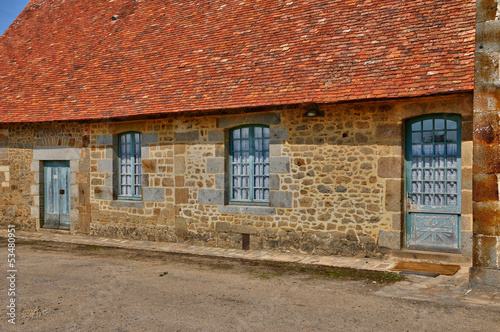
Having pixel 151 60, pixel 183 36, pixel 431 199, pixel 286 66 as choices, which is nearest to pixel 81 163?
pixel 151 60

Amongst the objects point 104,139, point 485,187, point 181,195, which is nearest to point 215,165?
point 181,195

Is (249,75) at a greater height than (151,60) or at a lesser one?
lesser

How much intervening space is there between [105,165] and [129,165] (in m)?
0.58

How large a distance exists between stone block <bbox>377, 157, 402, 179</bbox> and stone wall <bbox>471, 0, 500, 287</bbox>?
80.4 inches

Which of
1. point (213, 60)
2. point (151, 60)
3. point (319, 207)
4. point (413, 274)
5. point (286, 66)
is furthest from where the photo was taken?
point (151, 60)

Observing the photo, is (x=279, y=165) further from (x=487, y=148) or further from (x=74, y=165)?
(x=74, y=165)

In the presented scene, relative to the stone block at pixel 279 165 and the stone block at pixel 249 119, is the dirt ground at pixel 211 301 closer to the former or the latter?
the stone block at pixel 279 165

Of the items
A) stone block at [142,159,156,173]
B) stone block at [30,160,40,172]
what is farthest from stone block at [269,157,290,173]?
stone block at [30,160,40,172]

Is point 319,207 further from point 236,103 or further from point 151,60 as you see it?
point 151,60

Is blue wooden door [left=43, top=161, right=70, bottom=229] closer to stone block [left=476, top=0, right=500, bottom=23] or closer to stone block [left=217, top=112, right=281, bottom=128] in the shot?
stone block [left=217, top=112, right=281, bottom=128]

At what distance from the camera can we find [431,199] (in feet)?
26.0

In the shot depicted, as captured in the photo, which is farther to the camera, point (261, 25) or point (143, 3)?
point (143, 3)

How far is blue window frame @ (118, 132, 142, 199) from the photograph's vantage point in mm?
10852

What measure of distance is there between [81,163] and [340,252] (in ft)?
21.9
